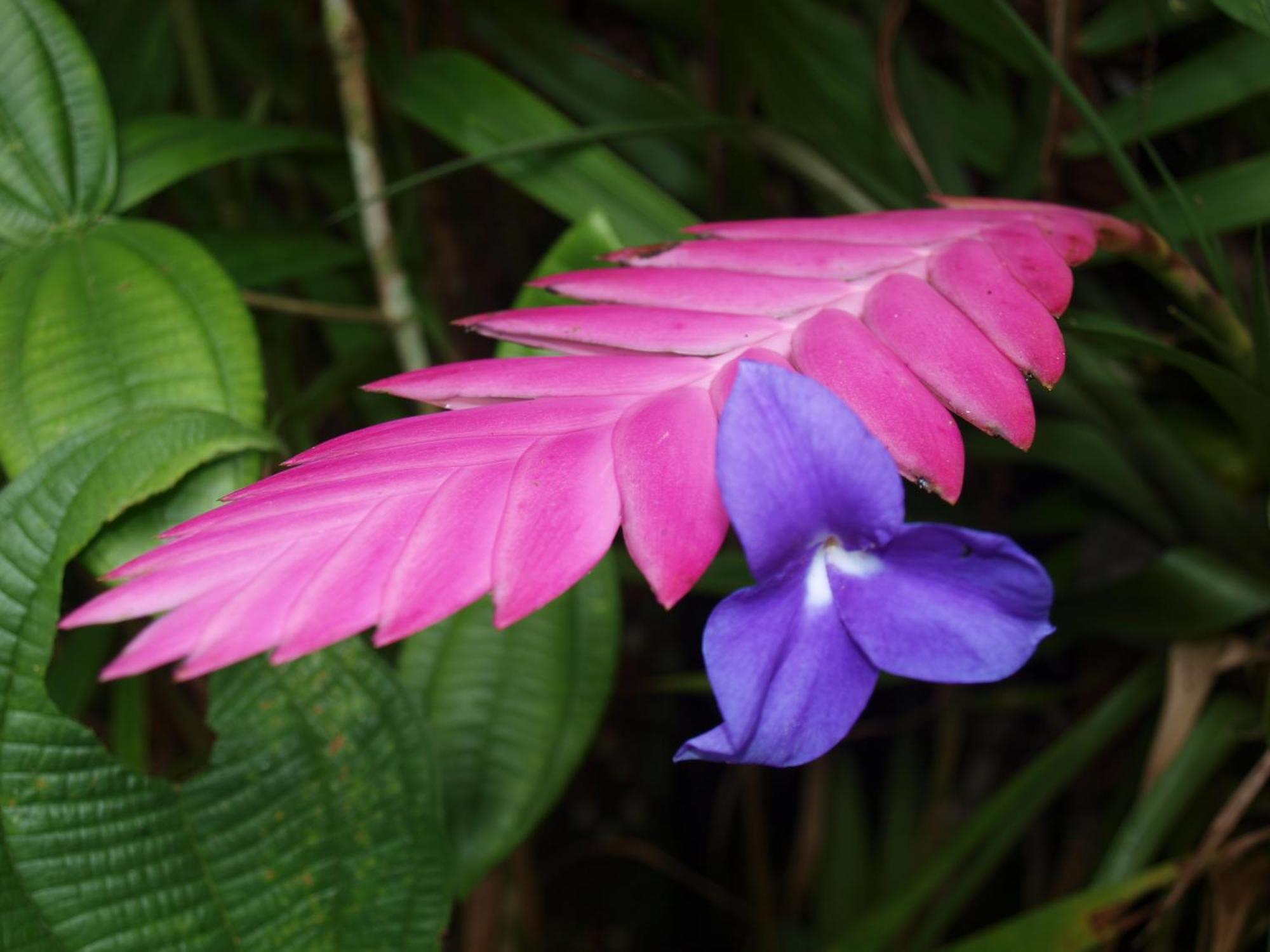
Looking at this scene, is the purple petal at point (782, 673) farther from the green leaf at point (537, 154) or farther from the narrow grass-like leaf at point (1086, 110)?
the green leaf at point (537, 154)

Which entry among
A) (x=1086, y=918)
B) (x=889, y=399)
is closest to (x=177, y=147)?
(x=889, y=399)

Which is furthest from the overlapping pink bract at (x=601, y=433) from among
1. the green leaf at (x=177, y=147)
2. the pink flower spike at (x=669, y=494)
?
the green leaf at (x=177, y=147)

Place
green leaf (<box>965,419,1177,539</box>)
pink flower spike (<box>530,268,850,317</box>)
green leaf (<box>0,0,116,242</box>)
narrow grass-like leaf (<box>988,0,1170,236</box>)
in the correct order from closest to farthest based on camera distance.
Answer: pink flower spike (<box>530,268,850,317</box>) < narrow grass-like leaf (<box>988,0,1170,236</box>) < green leaf (<box>0,0,116,242</box>) < green leaf (<box>965,419,1177,539</box>)

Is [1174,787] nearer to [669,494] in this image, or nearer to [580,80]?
[669,494]

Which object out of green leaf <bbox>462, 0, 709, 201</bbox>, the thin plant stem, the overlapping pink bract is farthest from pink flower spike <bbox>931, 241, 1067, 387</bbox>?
green leaf <bbox>462, 0, 709, 201</bbox>

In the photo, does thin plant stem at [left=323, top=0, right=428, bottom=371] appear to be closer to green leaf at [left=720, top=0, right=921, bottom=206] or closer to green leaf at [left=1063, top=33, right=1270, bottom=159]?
green leaf at [left=720, top=0, right=921, bottom=206]

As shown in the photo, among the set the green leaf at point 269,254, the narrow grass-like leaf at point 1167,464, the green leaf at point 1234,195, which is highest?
the green leaf at point 269,254
